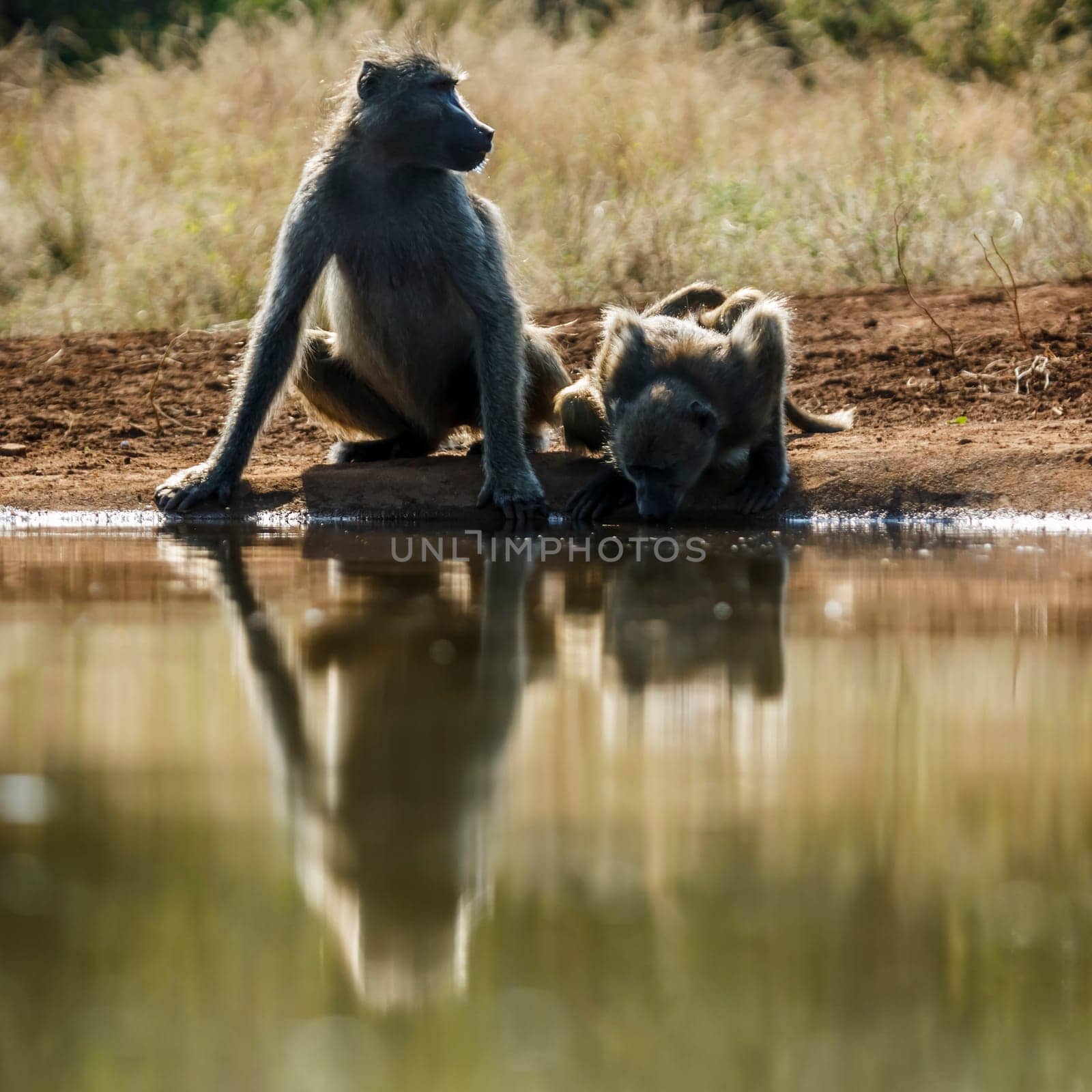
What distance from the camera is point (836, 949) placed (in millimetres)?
1975

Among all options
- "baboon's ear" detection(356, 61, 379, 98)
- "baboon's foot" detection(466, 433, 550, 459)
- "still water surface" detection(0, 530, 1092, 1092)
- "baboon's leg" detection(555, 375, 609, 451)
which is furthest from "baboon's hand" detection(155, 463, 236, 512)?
"still water surface" detection(0, 530, 1092, 1092)

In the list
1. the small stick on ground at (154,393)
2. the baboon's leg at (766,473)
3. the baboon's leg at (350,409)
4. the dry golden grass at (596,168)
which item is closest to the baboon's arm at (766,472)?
the baboon's leg at (766,473)

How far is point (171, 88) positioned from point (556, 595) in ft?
37.1

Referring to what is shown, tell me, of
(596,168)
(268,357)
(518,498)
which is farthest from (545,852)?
(596,168)

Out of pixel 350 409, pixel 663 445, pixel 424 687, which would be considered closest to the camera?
pixel 424 687

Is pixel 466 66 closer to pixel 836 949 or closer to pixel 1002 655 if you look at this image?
pixel 1002 655

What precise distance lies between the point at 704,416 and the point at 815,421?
145cm

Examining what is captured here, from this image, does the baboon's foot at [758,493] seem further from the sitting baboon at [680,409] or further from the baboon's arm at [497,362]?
the baboon's arm at [497,362]

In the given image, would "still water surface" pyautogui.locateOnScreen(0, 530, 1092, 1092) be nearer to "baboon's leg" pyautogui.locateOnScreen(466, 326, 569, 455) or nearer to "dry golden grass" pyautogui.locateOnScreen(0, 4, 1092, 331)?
"baboon's leg" pyautogui.locateOnScreen(466, 326, 569, 455)

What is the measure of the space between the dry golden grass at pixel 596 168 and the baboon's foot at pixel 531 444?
260 centimetres

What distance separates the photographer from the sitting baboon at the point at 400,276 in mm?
6488

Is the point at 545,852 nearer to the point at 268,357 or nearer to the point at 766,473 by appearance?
the point at 766,473

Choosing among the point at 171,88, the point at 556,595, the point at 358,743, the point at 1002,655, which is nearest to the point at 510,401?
the point at 556,595

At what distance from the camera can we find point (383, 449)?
7.50 m
